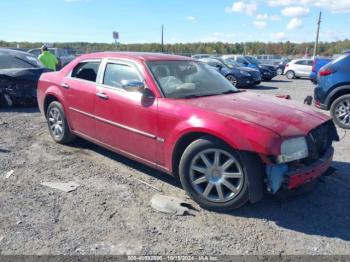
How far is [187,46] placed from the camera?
235 feet

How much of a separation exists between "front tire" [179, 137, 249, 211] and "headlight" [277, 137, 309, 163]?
0.38m

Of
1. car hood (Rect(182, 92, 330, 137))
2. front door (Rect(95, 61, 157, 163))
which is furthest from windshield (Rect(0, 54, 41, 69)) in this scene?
car hood (Rect(182, 92, 330, 137))

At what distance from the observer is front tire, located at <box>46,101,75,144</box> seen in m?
5.87

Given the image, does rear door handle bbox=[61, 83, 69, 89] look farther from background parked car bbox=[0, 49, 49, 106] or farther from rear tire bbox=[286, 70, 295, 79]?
rear tire bbox=[286, 70, 295, 79]

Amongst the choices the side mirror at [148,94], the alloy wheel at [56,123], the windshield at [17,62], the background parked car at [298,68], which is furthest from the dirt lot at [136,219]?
the background parked car at [298,68]

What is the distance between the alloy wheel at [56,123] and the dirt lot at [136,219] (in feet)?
3.22

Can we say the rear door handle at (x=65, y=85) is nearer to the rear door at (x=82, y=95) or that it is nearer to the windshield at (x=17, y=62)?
the rear door at (x=82, y=95)

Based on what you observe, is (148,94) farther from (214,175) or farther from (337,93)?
(337,93)

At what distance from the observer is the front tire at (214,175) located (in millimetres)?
3613

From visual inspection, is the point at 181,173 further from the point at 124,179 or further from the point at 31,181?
the point at 31,181

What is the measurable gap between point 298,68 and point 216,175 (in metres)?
23.8

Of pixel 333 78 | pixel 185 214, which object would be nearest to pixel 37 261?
pixel 185 214

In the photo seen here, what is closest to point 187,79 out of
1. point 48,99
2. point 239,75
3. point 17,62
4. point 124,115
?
point 124,115

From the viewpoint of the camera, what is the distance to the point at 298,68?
25.5 meters
